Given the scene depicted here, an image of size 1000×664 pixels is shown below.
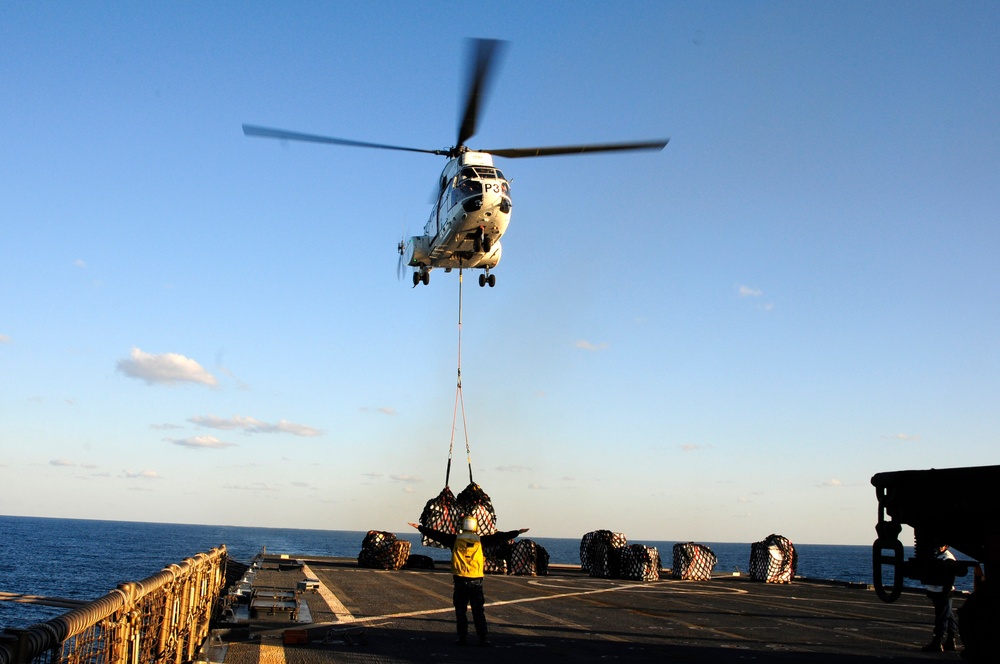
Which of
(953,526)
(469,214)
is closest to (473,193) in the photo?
(469,214)

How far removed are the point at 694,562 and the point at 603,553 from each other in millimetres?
4075

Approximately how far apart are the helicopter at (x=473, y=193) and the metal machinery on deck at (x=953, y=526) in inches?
804

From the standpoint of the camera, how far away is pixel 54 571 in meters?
79.1

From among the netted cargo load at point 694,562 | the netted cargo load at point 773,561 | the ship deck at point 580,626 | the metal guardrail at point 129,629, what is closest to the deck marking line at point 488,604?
the ship deck at point 580,626

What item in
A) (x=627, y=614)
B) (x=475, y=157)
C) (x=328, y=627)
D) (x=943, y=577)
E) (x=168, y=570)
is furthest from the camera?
(x=475, y=157)

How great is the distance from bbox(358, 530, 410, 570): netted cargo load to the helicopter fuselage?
13553 mm

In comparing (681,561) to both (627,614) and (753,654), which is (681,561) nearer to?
(627,614)

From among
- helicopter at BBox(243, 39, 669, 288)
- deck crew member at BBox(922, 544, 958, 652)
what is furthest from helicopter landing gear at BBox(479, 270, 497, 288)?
deck crew member at BBox(922, 544, 958, 652)

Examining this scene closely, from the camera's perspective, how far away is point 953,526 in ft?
29.2

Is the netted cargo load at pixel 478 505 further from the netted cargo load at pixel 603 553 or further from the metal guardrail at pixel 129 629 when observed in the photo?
the metal guardrail at pixel 129 629

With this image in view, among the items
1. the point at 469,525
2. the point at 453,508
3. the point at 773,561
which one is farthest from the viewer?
the point at 773,561

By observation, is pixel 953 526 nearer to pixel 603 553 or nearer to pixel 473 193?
pixel 473 193

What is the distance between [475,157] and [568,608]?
613 inches

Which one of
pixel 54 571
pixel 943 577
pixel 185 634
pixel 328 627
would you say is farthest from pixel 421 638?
pixel 54 571
